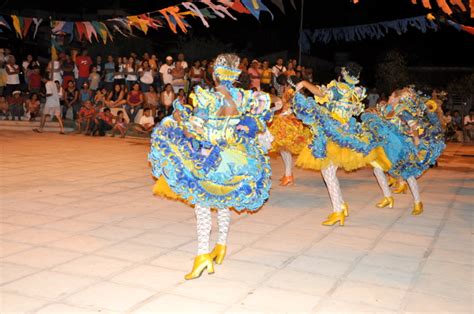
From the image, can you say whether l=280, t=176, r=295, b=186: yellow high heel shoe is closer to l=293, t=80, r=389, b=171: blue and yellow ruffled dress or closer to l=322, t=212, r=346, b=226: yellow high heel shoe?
l=293, t=80, r=389, b=171: blue and yellow ruffled dress

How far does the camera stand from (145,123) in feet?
53.1

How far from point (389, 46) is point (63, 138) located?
23431 millimetres

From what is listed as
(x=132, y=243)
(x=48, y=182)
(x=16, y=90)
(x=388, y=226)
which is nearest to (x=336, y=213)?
(x=388, y=226)

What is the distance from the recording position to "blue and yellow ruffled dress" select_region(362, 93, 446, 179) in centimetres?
737

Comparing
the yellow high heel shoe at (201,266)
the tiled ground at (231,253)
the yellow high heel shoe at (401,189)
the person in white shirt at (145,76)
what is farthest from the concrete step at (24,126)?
the yellow high heel shoe at (201,266)

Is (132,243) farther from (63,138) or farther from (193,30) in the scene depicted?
(193,30)

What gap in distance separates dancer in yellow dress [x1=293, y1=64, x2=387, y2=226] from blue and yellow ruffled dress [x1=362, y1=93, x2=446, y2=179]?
62cm

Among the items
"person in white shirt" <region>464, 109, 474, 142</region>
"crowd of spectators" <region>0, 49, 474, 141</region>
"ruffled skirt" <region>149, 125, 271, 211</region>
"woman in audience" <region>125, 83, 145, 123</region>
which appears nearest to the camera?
"ruffled skirt" <region>149, 125, 271, 211</region>

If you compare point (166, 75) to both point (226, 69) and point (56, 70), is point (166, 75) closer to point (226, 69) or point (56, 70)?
point (56, 70)

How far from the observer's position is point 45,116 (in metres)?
16.0

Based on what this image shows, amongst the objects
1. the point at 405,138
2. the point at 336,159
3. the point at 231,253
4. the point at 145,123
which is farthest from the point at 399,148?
the point at 145,123

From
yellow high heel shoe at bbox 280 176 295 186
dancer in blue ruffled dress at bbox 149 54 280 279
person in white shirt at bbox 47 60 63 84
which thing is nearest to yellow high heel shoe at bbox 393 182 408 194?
yellow high heel shoe at bbox 280 176 295 186

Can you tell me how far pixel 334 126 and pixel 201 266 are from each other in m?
2.71

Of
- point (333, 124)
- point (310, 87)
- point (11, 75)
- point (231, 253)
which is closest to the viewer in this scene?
point (231, 253)
